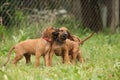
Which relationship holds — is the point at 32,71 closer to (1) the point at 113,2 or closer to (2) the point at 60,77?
(2) the point at 60,77

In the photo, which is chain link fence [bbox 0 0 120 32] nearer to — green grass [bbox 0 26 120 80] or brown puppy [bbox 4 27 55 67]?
green grass [bbox 0 26 120 80]

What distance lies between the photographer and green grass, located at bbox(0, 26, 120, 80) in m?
6.70

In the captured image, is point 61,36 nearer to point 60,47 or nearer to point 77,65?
point 60,47

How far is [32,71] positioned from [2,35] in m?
4.44

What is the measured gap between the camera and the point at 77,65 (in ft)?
26.6

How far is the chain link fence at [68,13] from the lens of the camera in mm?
13055

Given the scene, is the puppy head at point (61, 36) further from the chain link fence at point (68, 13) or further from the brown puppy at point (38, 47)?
the chain link fence at point (68, 13)

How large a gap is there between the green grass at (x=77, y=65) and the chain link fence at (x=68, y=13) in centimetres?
50

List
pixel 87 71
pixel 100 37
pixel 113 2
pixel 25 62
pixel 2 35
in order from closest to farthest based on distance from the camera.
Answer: pixel 87 71 → pixel 25 62 → pixel 2 35 → pixel 100 37 → pixel 113 2

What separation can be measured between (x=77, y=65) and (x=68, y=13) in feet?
21.7

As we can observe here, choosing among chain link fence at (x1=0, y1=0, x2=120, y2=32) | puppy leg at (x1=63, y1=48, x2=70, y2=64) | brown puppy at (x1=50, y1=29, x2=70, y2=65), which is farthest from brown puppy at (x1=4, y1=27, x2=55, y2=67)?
chain link fence at (x1=0, y1=0, x2=120, y2=32)

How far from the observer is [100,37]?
12914 millimetres

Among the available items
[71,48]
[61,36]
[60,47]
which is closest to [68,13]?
[71,48]

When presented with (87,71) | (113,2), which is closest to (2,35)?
(113,2)
